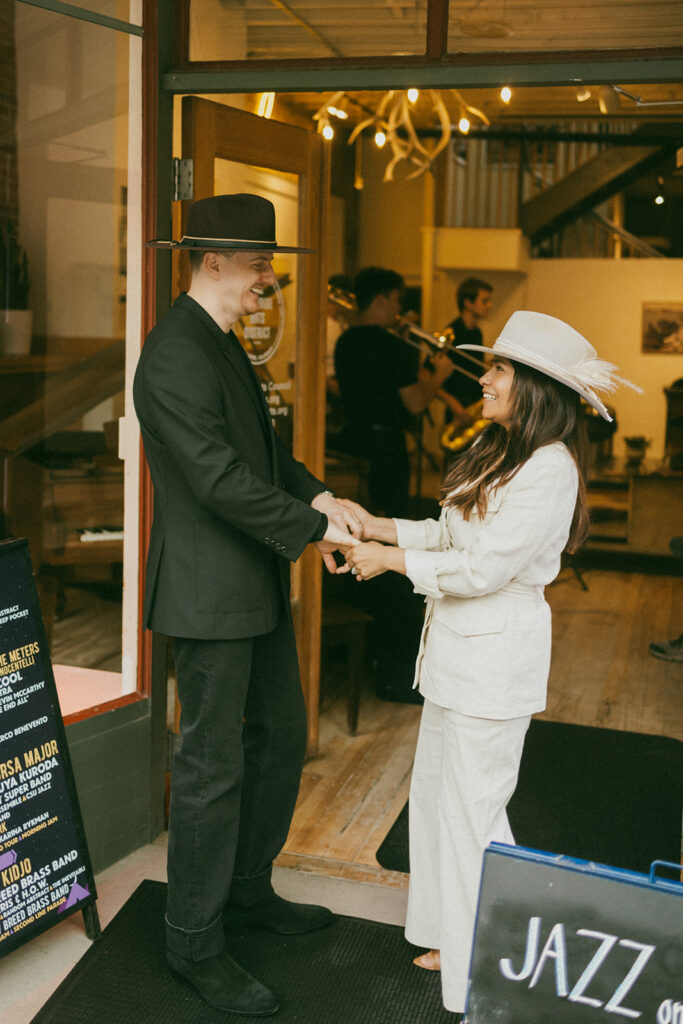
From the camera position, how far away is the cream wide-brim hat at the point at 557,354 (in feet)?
7.59

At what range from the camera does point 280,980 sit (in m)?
2.61

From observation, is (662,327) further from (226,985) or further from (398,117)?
(226,985)

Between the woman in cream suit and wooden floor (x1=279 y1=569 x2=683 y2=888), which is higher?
the woman in cream suit

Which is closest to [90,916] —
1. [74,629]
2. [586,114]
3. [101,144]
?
[74,629]

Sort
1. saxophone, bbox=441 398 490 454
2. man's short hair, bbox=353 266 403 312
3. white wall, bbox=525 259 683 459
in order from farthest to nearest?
white wall, bbox=525 259 683 459, saxophone, bbox=441 398 490 454, man's short hair, bbox=353 266 403 312

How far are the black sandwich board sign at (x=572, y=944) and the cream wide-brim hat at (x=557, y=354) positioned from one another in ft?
3.33

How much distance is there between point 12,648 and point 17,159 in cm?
191

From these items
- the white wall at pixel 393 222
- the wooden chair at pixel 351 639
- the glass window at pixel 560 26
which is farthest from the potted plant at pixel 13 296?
the white wall at pixel 393 222

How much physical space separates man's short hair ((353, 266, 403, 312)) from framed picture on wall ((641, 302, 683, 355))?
6009 millimetres

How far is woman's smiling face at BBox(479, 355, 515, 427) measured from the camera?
240 centimetres

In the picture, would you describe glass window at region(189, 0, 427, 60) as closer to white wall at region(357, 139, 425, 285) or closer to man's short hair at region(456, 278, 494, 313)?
man's short hair at region(456, 278, 494, 313)

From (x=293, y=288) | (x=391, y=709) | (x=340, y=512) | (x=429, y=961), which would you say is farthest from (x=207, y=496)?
(x=391, y=709)

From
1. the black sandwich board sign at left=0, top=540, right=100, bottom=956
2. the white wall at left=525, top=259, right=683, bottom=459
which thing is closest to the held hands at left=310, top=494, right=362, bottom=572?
the black sandwich board sign at left=0, top=540, right=100, bottom=956

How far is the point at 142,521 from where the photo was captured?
10.6ft
